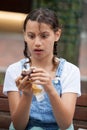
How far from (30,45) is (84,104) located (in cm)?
91

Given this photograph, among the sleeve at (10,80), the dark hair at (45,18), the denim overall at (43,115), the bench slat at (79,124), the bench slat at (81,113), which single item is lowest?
the bench slat at (79,124)

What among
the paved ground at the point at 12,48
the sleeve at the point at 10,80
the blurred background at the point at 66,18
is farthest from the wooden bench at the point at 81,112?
the paved ground at the point at 12,48

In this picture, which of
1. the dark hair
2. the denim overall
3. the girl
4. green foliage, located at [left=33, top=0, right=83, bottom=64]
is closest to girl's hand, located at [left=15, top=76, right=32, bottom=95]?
the girl

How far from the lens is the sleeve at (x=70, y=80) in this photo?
2.54 metres

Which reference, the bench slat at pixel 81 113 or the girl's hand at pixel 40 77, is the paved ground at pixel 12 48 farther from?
the girl's hand at pixel 40 77

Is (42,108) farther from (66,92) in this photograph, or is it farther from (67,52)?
(67,52)

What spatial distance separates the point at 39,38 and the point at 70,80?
1.19 ft

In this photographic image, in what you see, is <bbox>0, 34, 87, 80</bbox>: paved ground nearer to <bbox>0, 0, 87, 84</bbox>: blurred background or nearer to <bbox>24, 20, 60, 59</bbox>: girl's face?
<bbox>0, 0, 87, 84</bbox>: blurred background

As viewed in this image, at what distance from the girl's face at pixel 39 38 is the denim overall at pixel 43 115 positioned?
229mm

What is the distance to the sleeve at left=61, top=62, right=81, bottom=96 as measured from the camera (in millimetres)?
2539

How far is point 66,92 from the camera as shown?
252 centimetres

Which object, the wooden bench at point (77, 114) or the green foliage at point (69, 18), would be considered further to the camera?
the green foliage at point (69, 18)

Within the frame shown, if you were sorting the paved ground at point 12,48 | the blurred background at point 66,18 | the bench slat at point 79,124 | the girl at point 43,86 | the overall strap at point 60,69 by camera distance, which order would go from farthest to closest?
the paved ground at point 12,48, the blurred background at point 66,18, the bench slat at point 79,124, the overall strap at point 60,69, the girl at point 43,86

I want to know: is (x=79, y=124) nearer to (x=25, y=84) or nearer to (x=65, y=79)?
(x=65, y=79)
